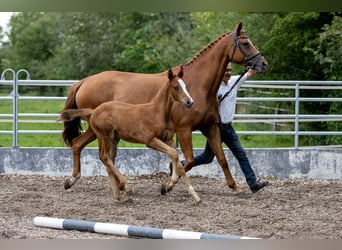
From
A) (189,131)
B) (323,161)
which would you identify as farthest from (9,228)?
(323,161)

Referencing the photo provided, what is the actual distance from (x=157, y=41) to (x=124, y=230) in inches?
827

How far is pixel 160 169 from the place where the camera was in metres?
10.9

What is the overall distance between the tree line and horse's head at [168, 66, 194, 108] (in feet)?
18.1

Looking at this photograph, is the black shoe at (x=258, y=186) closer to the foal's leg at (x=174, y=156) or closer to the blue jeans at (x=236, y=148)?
the blue jeans at (x=236, y=148)

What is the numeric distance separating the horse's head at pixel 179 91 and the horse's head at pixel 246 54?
94 centimetres

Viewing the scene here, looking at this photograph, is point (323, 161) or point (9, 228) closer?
point (9, 228)

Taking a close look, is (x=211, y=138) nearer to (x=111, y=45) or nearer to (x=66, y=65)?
(x=111, y=45)

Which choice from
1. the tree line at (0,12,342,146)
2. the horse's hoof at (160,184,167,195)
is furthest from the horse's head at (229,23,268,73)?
the tree line at (0,12,342,146)

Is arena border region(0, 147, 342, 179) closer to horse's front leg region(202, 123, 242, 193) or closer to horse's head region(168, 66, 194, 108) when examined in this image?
horse's front leg region(202, 123, 242, 193)

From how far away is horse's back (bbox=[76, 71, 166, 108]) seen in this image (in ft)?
29.5

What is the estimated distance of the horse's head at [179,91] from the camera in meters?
7.69

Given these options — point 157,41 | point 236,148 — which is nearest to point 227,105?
point 236,148

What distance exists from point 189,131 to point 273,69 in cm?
726
